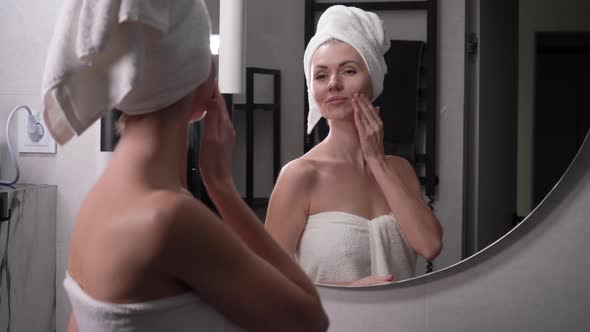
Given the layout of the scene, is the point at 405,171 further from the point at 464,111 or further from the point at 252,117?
the point at 252,117

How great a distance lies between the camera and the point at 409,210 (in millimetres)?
914

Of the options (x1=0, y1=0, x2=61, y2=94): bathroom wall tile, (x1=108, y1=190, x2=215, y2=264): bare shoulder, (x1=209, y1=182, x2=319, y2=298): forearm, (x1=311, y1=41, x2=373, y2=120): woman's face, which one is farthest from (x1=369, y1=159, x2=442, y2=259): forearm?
(x1=0, y1=0, x2=61, y2=94): bathroom wall tile

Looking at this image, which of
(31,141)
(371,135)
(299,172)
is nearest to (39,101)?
(31,141)

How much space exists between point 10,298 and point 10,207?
182mm

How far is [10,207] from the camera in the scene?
3.65 feet

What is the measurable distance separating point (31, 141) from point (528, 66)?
101 cm

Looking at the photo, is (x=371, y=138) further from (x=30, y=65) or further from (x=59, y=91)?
(x=30, y=65)

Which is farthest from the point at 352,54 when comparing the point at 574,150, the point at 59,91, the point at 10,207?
the point at 10,207

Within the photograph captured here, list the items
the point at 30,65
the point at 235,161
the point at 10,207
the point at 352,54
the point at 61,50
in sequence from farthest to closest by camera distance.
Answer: the point at 30,65 < the point at 10,207 < the point at 235,161 < the point at 352,54 < the point at 61,50

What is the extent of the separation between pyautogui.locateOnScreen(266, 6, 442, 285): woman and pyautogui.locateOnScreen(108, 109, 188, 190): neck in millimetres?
367

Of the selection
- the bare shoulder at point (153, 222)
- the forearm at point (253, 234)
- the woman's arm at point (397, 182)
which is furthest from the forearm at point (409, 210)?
the bare shoulder at point (153, 222)

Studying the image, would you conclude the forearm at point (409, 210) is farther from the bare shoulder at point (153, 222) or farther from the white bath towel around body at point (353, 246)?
the bare shoulder at point (153, 222)

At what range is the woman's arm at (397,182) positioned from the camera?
0.91m

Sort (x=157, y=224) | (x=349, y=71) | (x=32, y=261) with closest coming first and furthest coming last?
(x=157, y=224), (x=349, y=71), (x=32, y=261)
